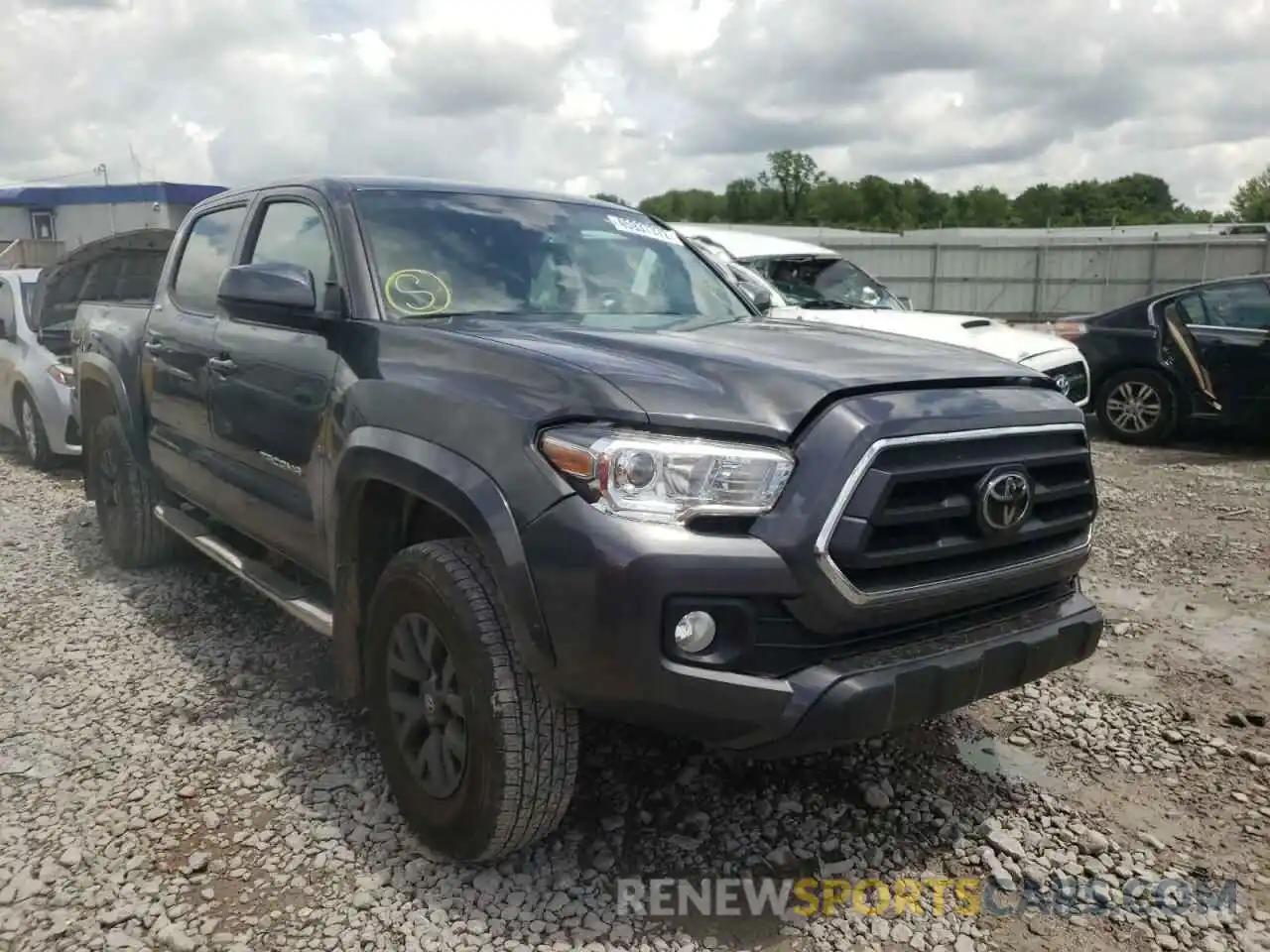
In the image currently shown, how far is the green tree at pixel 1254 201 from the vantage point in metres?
63.4

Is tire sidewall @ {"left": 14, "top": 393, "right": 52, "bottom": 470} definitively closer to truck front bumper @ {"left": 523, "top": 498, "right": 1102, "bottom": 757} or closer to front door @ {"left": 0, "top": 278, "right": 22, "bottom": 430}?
front door @ {"left": 0, "top": 278, "right": 22, "bottom": 430}

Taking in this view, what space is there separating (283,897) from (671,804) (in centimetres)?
114

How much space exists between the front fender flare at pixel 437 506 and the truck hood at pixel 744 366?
1.25 ft

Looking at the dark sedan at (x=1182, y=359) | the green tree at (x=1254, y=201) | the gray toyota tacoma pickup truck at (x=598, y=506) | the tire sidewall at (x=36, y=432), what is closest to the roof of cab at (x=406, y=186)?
the gray toyota tacoma pickup truck at (x=598, y=506)

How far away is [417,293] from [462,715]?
55.2 inches

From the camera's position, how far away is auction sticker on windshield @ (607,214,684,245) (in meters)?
4.18

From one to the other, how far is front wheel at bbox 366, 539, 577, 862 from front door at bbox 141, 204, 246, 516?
1707mm

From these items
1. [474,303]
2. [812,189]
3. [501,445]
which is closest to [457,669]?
[501,445]

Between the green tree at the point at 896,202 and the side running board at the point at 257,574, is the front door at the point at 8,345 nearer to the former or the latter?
the side running board at the point at 257,574

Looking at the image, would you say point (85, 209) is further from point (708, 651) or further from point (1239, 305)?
point (708, 651)

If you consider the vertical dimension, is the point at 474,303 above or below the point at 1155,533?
above

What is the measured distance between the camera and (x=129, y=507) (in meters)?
5.42

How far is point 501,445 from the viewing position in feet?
8.24

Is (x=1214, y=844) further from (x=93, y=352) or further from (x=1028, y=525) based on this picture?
(x=93, y=352)
